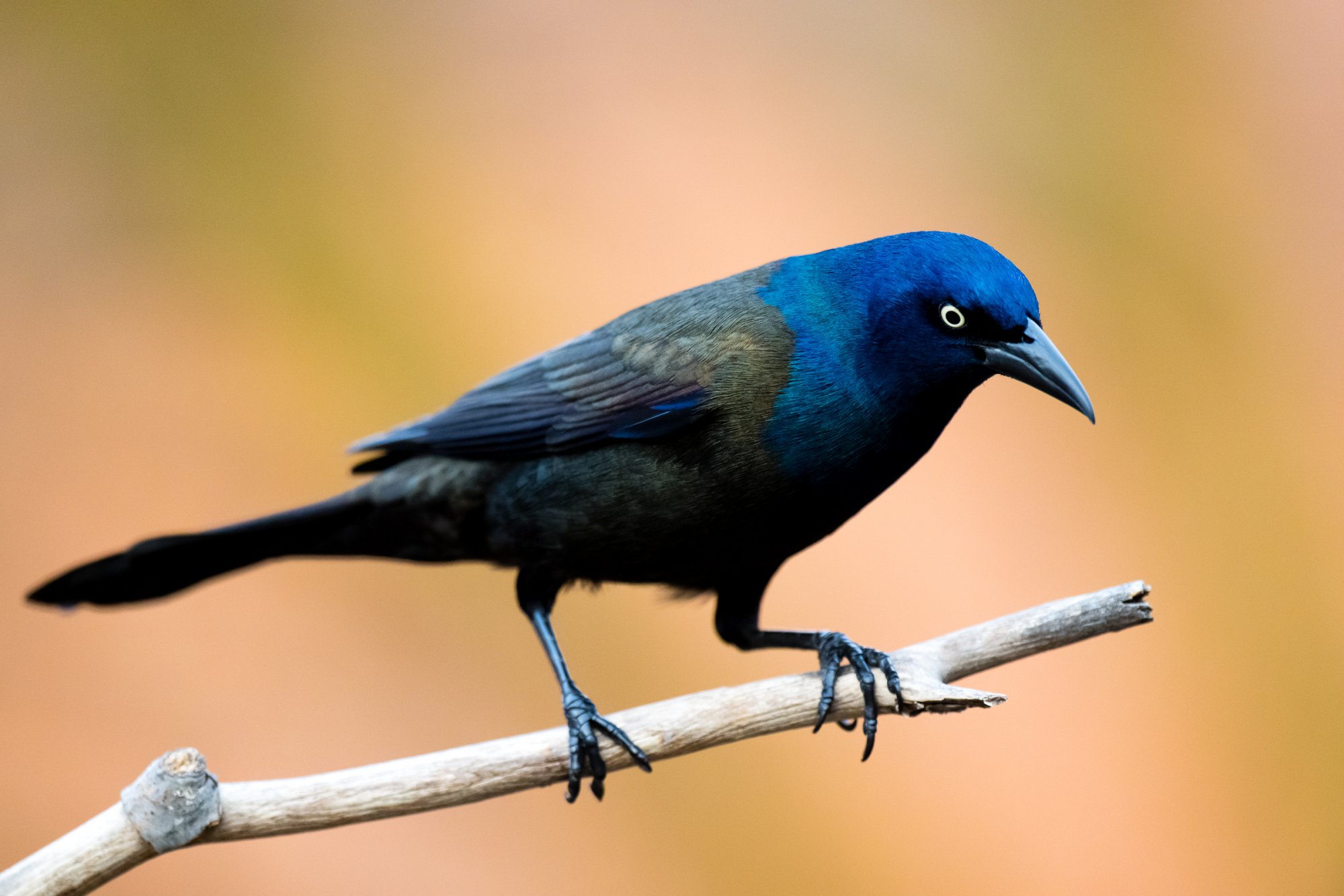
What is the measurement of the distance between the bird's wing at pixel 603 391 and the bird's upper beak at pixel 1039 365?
476 mm

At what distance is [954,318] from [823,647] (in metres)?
0.77

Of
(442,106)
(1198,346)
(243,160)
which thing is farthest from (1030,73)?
(243,160)

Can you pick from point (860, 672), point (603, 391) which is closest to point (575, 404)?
point (603, 391)

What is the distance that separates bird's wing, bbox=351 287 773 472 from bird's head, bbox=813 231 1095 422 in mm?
254

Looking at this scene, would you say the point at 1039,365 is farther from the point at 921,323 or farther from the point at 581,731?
the point at 581,731

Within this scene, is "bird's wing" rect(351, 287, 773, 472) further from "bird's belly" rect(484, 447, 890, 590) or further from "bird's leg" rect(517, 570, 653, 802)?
"bird's leg" rect(517, 570, 653, 802)

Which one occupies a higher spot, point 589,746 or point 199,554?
point 199,554

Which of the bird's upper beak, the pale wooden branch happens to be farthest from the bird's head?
the pale wooden branch

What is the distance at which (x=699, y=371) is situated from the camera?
2.38 m

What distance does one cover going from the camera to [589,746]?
2389 mm

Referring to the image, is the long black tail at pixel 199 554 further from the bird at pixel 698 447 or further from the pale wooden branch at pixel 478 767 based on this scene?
the pale wooden branch at pixel 478 767

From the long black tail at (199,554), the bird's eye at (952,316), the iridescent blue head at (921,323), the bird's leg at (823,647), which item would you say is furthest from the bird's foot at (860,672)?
the long black tail at (199,554)

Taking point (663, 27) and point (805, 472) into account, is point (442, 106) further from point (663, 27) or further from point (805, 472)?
point (805, 472)

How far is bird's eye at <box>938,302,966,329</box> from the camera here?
2.18 meters
